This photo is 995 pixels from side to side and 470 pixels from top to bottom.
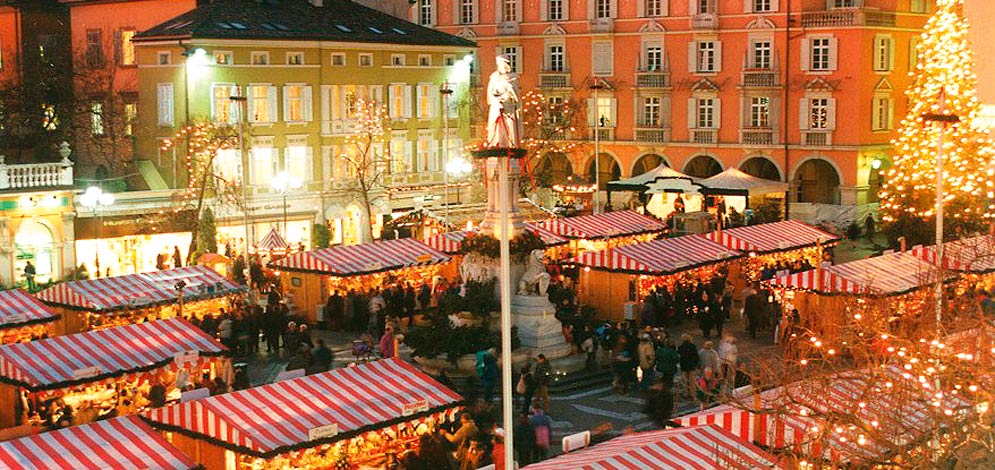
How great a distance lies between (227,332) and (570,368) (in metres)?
7.32

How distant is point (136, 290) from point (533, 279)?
8577 mm

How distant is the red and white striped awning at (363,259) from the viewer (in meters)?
34.3

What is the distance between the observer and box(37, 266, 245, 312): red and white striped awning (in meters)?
30.1

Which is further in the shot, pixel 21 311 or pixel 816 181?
pixel 816 181

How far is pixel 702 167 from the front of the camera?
61.1 metres

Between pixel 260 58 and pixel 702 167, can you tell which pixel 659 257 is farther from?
pixel 702 167

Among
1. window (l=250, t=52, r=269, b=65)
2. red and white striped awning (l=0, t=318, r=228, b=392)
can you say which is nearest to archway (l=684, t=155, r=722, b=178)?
window (l=250, t=52, r=269, b=65)

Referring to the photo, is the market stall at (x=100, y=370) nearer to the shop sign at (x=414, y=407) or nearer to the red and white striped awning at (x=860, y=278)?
the shop sign at (x=414, y=407)

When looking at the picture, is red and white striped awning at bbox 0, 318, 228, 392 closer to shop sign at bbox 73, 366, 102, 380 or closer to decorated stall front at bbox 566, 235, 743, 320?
shop sign at bbox 73, 366, 102, 380

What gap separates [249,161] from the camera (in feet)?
156

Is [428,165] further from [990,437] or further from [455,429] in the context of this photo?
[990,437]

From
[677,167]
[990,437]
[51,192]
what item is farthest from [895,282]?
[677,167]

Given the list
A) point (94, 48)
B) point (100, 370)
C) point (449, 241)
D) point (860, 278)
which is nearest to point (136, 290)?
point (100, 370)

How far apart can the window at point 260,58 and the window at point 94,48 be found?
9.22 metres
